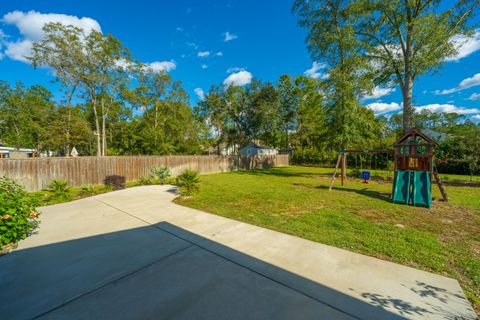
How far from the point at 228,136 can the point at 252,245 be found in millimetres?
23372

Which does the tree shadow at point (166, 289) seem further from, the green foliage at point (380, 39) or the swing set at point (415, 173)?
the green foliage at point (380, 39)

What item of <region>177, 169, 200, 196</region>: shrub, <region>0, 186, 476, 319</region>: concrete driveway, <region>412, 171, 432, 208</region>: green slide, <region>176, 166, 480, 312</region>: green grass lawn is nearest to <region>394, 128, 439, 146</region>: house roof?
<region>412, 171, 432, 208</region>: green slide

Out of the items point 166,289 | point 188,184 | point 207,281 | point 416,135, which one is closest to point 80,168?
point 188,184

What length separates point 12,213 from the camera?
283cm

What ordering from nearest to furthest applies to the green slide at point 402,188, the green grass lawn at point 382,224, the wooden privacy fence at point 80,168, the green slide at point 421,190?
the green grass lawn at point 382,224 < the green slide at point 421,190 < the green slide at point 402,188 < the wooden privacy fence at point 80,168

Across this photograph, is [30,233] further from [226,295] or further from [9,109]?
[9,109]

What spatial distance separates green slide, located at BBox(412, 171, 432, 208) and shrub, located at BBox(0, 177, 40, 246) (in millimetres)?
9482

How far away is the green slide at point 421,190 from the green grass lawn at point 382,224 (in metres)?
0.28

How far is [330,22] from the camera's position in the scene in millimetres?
11656

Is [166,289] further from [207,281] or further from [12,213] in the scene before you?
[12,213]

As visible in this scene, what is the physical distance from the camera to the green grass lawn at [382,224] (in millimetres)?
2691

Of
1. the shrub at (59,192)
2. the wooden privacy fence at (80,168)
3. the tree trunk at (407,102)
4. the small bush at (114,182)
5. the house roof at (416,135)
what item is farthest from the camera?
the tree trunk at (407,102)

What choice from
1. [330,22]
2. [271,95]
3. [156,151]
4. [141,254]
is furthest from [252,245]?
[156,151]

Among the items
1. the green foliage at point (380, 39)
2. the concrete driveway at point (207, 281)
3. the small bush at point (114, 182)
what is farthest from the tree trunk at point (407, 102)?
the small bush at point (114, 182)
